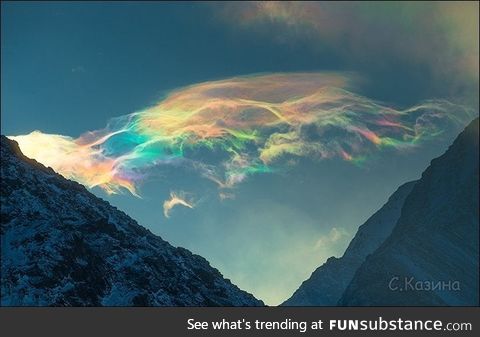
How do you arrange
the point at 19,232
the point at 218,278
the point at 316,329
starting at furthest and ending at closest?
the point at 218,278 → the point at 19,232 → the point at 316,329

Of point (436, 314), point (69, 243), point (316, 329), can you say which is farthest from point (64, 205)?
point (436, 314)

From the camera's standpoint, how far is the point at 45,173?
119 metres

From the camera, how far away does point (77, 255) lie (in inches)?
3708

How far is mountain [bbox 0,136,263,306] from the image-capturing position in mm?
83938

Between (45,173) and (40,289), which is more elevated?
(45,173)

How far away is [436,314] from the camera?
5141 cm

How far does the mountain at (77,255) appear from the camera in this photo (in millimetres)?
83938

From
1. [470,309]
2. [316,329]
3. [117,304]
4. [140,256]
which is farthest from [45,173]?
[470,309]

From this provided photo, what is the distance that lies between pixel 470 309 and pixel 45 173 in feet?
305

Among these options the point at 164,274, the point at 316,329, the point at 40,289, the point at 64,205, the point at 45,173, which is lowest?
the point at 316,329

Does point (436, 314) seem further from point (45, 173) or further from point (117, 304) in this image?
point (45, 173)

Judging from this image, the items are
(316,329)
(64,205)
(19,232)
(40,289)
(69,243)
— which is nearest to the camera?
(316,329)

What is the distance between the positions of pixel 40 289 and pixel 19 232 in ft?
40.8

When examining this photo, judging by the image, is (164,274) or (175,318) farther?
(164,274)
